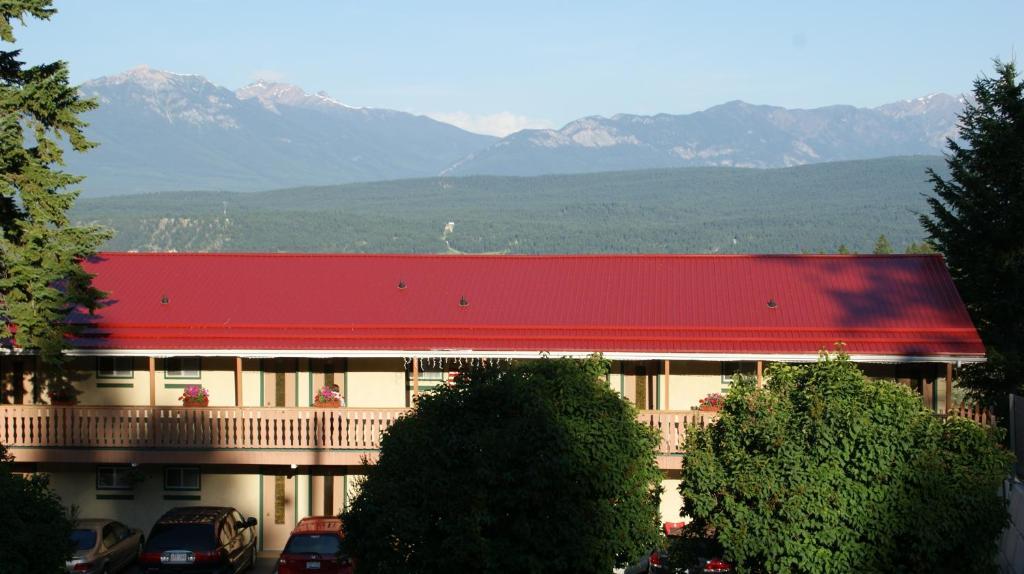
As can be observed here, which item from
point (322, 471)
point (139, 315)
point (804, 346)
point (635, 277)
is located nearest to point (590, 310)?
point (635, 277)

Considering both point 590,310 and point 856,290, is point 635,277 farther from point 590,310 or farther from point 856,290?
point 856,290

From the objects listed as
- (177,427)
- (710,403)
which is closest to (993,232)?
(710,403)

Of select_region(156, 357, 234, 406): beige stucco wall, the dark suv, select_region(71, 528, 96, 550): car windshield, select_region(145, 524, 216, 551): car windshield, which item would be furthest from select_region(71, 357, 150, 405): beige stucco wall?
select_region(145, 524, 216, 551): car windshield

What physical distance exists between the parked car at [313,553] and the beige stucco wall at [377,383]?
19.0ft

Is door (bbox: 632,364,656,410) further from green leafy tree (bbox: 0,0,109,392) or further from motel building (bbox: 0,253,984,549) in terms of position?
green leafy tree (bbox: 0,0,109,392)

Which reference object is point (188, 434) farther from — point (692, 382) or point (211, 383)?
point (692, 382)

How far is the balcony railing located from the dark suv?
6.28 ft

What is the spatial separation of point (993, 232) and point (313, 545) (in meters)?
18.7

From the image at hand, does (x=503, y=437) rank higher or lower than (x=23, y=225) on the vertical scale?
lower

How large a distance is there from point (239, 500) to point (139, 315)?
15.5 ft

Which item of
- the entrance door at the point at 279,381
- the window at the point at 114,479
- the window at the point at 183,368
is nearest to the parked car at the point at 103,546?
the window at the point at 114,479

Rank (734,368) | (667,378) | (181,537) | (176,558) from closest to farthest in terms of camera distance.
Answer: (176,558) → (181,537) → (667,378) → (734,368)

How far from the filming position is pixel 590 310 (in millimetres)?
30344

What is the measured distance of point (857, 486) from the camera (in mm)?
17453
